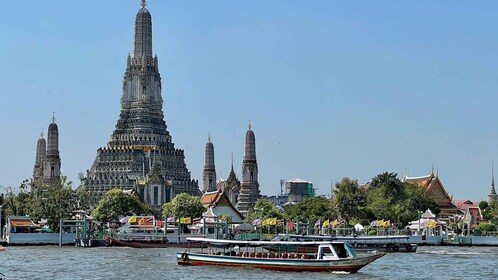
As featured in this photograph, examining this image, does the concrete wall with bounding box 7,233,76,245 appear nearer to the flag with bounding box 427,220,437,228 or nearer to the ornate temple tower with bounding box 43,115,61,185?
the flag with bounding box 427,220,437,228

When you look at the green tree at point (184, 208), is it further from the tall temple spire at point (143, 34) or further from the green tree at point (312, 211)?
the tall temple spire at point (143, 34)

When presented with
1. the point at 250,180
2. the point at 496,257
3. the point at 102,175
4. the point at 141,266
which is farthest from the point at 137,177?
the point at 141,266

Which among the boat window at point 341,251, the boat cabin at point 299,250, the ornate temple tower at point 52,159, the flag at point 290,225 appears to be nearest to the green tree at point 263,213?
the flag at point 290,225

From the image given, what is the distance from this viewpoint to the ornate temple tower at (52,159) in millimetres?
162625

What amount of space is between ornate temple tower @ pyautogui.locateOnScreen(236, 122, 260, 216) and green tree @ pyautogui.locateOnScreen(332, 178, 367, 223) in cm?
4204

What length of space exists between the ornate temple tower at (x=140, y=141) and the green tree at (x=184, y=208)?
23520 mm

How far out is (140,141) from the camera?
170m

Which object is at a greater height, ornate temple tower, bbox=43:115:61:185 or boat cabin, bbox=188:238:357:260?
ornate temple tower, bbox=43:115:61:185

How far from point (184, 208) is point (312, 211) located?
15271 mm

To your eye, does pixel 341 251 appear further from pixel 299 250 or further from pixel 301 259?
pixel 299 250

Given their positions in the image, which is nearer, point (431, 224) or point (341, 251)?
point (341, 251)

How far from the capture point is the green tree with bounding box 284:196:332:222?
135 m

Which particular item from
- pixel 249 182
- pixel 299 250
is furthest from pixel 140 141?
pixel 299 250

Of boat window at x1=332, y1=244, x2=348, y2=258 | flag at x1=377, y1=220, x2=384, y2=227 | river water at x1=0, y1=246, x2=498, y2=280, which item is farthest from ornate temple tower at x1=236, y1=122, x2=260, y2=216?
boat window at x1=332, y1=244, x2=348, y2=258
